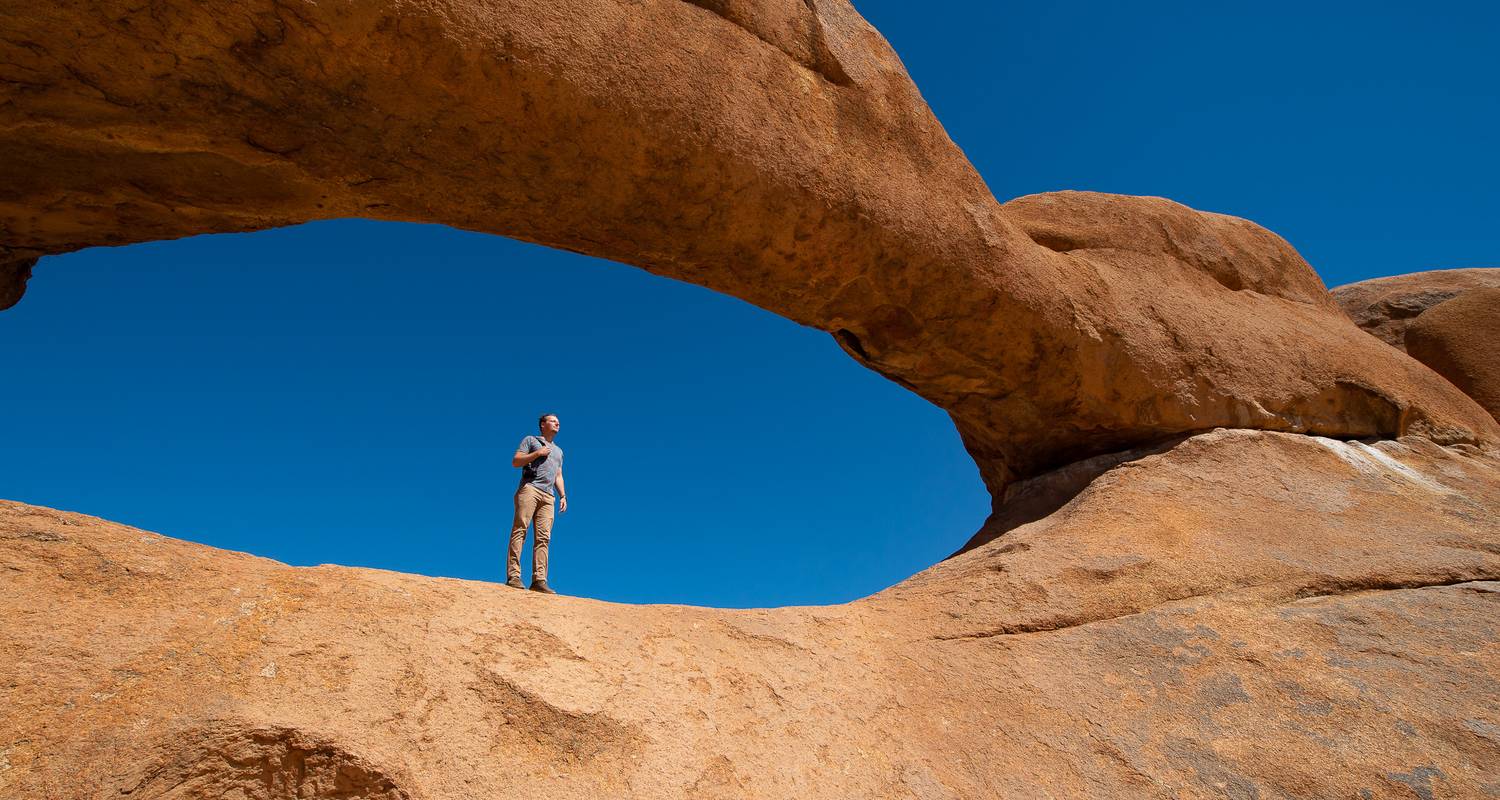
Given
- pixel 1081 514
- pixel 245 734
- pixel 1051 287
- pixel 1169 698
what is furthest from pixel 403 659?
pixel 1051 287

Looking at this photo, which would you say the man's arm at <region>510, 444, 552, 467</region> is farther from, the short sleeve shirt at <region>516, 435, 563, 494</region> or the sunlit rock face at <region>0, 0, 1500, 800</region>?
the sunlit rock face at <region>0, 0, 1500, 800</region>

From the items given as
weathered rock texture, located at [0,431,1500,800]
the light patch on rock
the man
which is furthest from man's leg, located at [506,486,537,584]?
the light patch on rock

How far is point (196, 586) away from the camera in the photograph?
322cm

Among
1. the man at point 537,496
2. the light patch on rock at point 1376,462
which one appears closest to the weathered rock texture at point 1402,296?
the light patch on rock at point 1376,462

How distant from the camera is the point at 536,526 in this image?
18.4 ft

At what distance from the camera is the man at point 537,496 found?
5.41 m

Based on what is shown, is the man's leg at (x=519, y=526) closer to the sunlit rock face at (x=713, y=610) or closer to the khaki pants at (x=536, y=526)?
the khaki pants at (x=536, y=526)

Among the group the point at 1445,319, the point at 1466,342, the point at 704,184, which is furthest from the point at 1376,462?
the point at 704,184

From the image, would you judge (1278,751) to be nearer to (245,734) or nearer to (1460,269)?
(245,734)

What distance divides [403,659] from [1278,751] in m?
3.69

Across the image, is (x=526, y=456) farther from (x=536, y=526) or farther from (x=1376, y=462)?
(x=1376, y=462)

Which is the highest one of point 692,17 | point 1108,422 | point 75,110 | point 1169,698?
point 692,17

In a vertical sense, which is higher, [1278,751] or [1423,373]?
[1423,373]

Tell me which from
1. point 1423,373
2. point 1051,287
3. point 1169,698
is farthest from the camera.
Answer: point 1423,373
